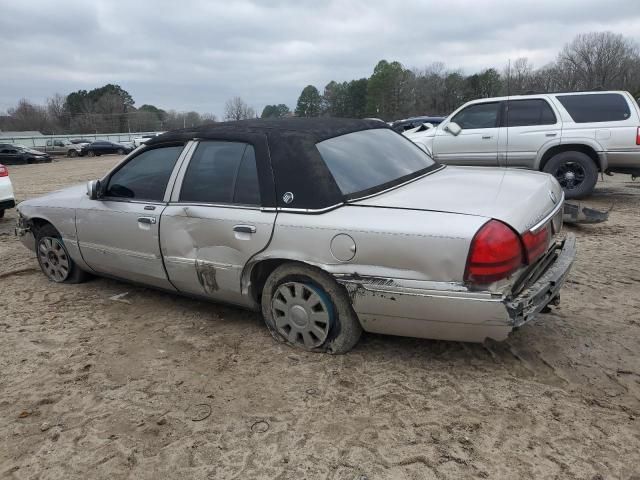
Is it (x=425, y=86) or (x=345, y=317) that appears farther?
(x=425, y=86)

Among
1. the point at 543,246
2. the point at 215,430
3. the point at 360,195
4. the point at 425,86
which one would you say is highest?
the point at 425,86

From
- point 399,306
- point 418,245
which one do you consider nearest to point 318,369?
point 399,306

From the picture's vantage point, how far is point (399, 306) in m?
2.91

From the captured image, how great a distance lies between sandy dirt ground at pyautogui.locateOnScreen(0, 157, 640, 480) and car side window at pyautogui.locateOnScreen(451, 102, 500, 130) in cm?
527

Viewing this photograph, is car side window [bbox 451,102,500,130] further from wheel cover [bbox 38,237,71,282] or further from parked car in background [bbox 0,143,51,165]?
parked car in background [bbox 0,143,51,165]

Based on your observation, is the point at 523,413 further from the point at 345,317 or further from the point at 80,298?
the point at 80,298

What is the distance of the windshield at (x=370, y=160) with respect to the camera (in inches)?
130

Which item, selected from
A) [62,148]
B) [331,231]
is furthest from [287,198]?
[62,148]

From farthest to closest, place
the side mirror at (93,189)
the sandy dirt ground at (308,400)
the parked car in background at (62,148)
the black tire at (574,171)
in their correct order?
the parked car in background at (62,148), the black tire at (574,171), the side mirror at (93,189), the sandy dirt ground at (308,400)

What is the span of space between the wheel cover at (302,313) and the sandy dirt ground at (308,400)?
0.13 metres

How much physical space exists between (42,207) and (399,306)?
3.76 m

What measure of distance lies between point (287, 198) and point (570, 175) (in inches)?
268

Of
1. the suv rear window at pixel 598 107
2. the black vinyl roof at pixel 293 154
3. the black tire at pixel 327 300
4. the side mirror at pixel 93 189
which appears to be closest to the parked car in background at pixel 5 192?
the side mirror at pixel 93 189

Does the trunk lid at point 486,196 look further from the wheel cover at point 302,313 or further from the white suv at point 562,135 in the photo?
the white suv at point 562,135
